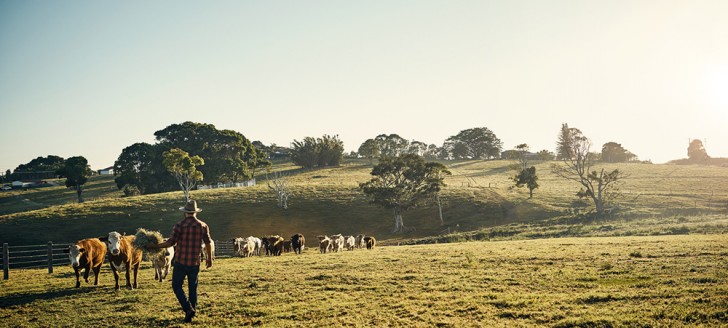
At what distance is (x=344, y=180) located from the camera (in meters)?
98.4

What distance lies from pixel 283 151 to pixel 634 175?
11892 centimetres

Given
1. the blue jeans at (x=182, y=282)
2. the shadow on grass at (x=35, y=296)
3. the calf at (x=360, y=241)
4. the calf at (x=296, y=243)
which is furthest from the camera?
the calf at (x=360, y=241)

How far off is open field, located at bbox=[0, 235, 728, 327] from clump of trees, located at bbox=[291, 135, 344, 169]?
112 meters

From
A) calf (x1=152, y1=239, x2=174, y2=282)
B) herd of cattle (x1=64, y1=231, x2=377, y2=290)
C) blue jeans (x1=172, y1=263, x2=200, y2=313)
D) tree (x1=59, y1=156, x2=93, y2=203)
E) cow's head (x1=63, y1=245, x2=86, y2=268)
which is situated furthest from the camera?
tree (x1=59, y1=156, x2=93, y2=203)

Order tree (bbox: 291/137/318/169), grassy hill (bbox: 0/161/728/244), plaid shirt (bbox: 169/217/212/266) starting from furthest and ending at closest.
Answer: tree (bbox: 291/137/318/169) < grassy hill (bbox: 0/161/728/244) < plaid shirt (bbox: 169/217/212/266)

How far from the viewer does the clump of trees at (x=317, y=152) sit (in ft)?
430

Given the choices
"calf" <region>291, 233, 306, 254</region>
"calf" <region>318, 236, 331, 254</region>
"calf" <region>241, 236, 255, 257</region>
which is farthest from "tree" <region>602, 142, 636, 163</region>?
"calf" <region>241, 236, 255, 257</region>

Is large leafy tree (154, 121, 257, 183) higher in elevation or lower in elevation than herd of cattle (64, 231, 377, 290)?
higher

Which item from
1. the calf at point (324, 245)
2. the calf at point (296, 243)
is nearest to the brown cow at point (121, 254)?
the calf at point (296, 243)

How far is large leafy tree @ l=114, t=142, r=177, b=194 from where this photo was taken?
92.2m

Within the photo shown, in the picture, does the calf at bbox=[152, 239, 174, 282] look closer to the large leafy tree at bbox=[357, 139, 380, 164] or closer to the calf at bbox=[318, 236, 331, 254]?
the calf at bbox=[318, 236, 331, 254]

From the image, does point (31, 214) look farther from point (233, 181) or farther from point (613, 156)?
point (613, 156)

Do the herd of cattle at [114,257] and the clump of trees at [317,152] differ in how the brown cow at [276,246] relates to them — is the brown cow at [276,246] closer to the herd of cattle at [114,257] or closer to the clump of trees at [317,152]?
the herd of cattle at [114,257]

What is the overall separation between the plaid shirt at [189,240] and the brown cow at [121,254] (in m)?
5.29
